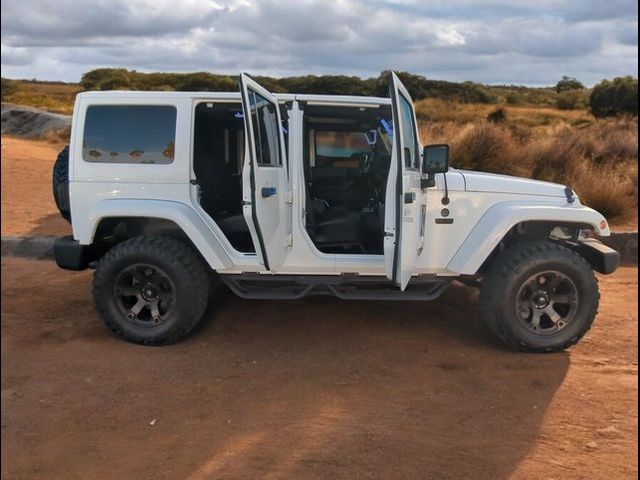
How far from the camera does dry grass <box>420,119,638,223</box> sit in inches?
386

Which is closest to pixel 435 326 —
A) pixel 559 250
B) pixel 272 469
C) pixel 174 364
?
pixel 559 250

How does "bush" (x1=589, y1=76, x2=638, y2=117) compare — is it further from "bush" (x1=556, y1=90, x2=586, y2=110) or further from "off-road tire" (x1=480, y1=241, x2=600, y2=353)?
"off-road tire" (x1=480, y1=241, x2=600, y2=353)

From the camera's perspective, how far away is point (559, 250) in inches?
198

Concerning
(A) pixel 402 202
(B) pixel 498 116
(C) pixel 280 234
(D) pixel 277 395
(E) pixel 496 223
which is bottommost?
(D) pixel 277 395

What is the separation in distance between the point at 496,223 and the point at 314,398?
195cm

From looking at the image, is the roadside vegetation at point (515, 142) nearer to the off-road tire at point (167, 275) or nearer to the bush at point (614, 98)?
the off-road tire at point (167, 275)

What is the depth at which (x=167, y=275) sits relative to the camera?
505cm

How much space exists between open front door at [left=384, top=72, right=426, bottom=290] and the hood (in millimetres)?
534

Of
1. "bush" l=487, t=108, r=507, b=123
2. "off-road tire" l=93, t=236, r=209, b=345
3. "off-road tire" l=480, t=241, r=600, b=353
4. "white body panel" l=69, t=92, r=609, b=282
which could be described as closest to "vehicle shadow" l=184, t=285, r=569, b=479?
"off-road tire" l=480, t=241, r=600, b=353

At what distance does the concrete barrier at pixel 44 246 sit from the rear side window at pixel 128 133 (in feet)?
11.6

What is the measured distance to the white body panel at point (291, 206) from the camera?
494cm

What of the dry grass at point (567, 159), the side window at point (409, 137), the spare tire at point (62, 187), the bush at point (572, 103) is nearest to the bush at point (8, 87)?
the bush at point (572, 103)

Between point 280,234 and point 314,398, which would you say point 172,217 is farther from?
point 314,398

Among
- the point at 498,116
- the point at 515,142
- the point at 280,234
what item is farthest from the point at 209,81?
the point at 498,116
